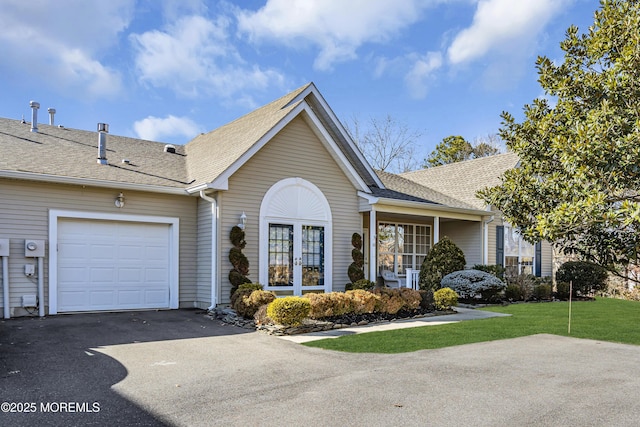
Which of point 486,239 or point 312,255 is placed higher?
point 486,239

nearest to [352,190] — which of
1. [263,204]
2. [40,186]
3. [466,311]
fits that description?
[263,204]

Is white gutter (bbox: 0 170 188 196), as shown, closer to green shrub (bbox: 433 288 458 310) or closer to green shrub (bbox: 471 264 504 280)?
green shrub (bbox: 433 288 458 310)

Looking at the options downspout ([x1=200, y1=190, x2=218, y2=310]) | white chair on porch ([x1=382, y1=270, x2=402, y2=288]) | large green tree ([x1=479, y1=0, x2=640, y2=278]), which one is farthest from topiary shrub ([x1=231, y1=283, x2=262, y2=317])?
white chair on porch ([x1=382, y1=270, x2=402, y2=288])

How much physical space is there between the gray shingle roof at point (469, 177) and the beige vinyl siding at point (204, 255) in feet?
33.5

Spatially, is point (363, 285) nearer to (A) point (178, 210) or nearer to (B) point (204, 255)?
(B) point (204, 255)

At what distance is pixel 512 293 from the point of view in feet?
52.3

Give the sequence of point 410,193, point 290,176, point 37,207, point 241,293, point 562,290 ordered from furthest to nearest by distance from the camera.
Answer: point 562,290, point 410,193, point 290,176, point 241,293, point 37,207

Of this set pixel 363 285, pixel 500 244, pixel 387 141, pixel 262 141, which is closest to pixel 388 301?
pixel 363 285

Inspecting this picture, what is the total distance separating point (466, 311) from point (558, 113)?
5916 mm

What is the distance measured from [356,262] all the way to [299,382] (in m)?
8.41

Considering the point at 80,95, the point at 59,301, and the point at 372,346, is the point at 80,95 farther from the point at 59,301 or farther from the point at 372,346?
the point at 372,346

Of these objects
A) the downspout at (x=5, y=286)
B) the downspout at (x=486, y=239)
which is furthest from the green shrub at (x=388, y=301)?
the downspout at (x=5, y=286)

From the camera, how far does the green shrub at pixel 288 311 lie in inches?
362

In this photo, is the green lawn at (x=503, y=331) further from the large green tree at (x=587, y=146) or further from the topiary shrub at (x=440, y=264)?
the topiary shrub at (x=440, y=264)
